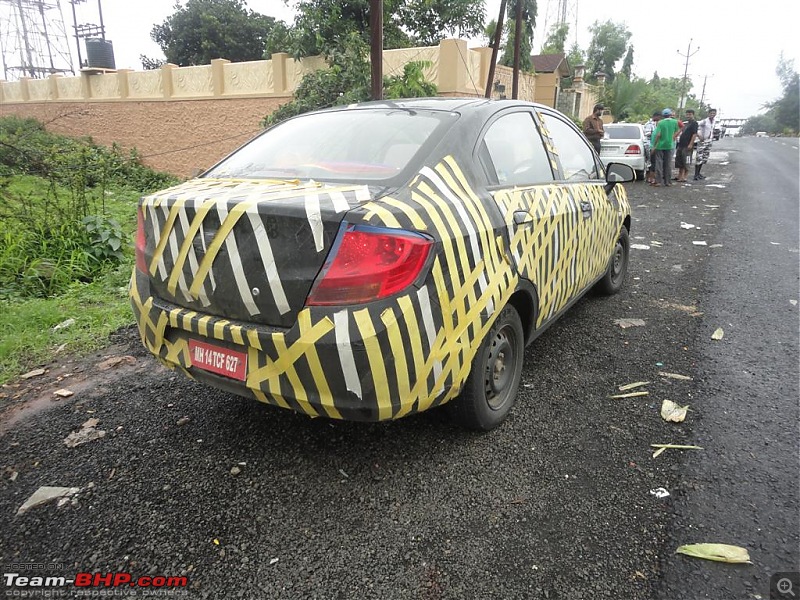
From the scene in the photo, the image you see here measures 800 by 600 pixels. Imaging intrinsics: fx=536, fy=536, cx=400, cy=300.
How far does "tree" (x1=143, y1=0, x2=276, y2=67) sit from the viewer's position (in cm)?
3059

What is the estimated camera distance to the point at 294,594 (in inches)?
72.6

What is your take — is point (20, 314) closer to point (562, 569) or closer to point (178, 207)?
point (178, 207)

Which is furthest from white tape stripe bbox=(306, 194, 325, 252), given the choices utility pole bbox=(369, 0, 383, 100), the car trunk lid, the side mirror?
utility pole bbox=(369, 0, 383, 100)

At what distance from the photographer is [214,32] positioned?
3061 centimetres

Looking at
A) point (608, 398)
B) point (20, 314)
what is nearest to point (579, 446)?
point (608, 398)

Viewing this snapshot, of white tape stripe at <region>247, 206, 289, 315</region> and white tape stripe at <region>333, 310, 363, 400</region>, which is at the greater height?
white tape stripe at <region>247, 206, 289, 315</region>

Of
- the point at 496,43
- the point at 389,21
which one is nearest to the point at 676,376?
the point at 496,43

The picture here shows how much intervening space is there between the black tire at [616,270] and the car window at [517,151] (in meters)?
1.74

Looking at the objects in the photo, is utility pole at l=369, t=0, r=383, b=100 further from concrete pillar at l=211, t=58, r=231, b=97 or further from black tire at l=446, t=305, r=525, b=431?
concrete pillar at l=211, t=58, r=231, b=97

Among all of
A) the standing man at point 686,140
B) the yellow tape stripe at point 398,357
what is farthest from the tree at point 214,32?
the yellow tape stripe at point 398,357

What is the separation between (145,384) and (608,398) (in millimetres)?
2828

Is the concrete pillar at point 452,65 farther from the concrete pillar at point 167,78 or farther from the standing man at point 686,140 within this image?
the concrete pillar at point 167,78

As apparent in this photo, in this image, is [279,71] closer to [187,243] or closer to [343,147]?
[343,147]

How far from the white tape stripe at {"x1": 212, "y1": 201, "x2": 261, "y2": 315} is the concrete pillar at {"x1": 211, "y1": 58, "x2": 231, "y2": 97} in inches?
529
